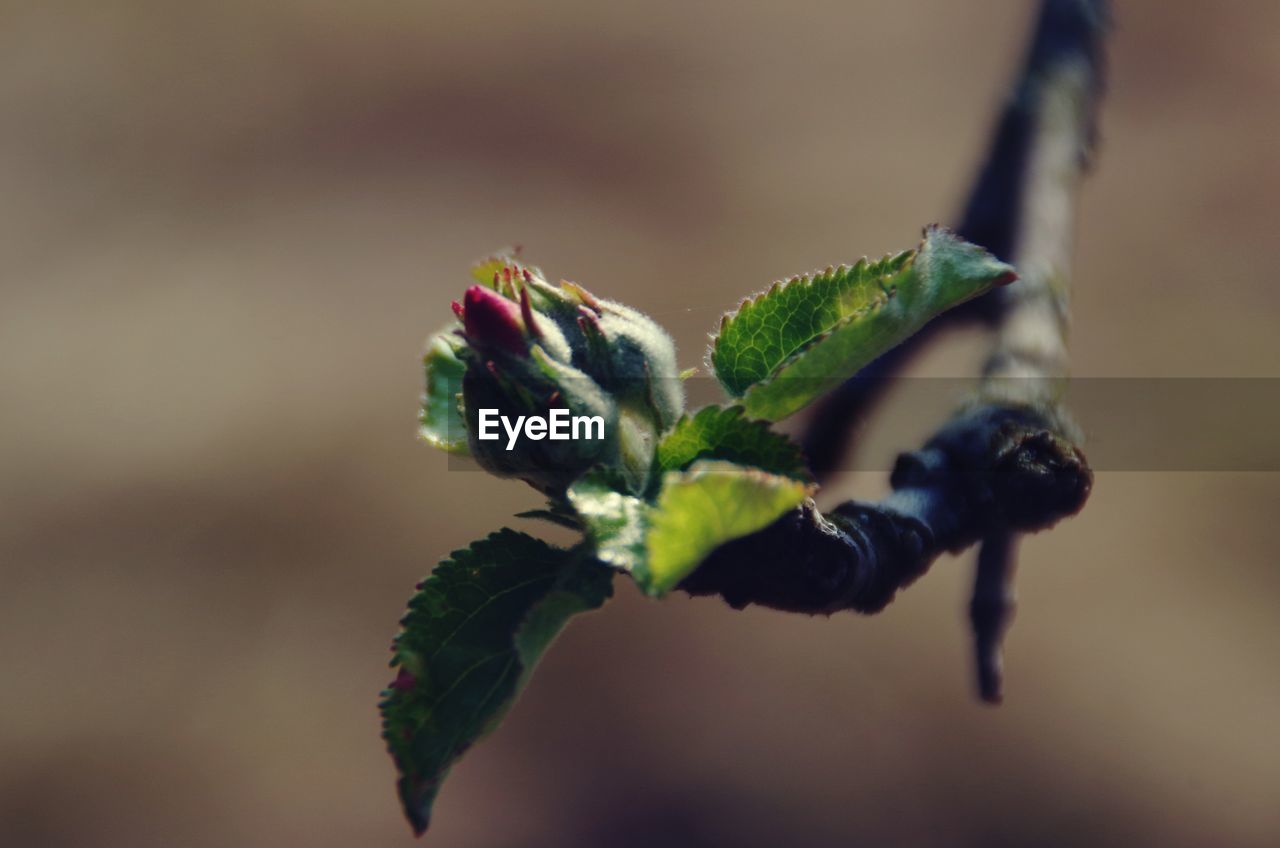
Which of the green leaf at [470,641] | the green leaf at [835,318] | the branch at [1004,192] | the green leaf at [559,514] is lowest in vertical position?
the green leaf at [470,641]

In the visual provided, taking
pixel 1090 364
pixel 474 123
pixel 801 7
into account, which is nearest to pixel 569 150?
pixel 474 123

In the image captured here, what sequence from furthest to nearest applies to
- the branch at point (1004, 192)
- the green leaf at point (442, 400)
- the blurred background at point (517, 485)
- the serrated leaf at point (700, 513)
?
the blurred background at point (517, 485)
the branch at point (1004, 192)
the green leaf at point (442, 400)
the serrated leaf at point (700, 513)

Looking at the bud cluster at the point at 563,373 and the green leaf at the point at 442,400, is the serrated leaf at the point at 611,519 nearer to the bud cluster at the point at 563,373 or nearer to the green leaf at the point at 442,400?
the bud cluster at the point at 563,373

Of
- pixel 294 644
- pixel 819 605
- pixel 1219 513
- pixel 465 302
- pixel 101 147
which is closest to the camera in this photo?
pixel 465 302

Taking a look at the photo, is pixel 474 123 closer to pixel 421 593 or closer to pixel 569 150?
pixel 569 150

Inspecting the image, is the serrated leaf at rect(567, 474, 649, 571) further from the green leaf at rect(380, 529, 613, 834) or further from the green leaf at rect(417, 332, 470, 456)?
the green leaf at rect(417, 332, 470, 456)

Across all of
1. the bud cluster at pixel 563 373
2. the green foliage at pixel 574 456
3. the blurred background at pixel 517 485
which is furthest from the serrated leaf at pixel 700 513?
the blurred background at pixel 517 485

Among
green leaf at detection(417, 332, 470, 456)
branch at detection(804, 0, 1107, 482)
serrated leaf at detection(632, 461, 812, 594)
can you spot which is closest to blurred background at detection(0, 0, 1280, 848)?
branch at detection(804, 0, 1107, 482)
